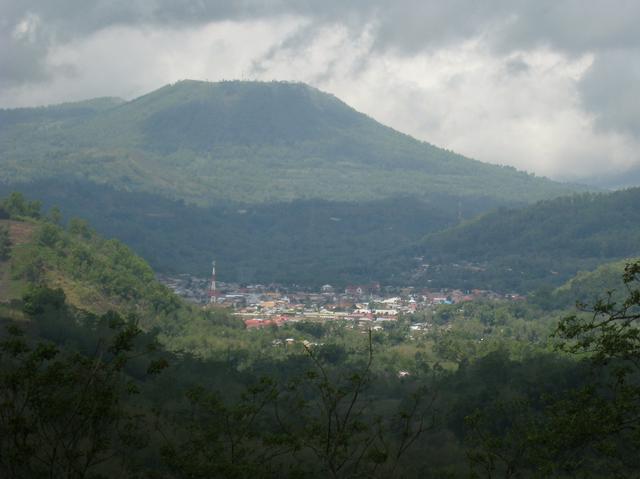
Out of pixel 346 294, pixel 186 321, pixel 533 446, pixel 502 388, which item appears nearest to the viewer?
pixel 533 446

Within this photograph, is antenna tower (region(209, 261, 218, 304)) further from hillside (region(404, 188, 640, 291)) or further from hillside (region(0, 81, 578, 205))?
hillside (region(0, 81, 578, 205))

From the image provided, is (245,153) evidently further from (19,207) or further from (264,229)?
(19,207)

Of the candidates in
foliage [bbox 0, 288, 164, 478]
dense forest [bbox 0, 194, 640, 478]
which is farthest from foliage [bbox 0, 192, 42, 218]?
foliage [bbox 0, 288, 164, 478]

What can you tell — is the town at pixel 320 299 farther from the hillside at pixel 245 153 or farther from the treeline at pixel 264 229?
the hillside at pixel 245 153

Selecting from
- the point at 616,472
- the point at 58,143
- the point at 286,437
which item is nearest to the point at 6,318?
the point at 286,437

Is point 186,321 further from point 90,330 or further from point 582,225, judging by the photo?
point 582,225
